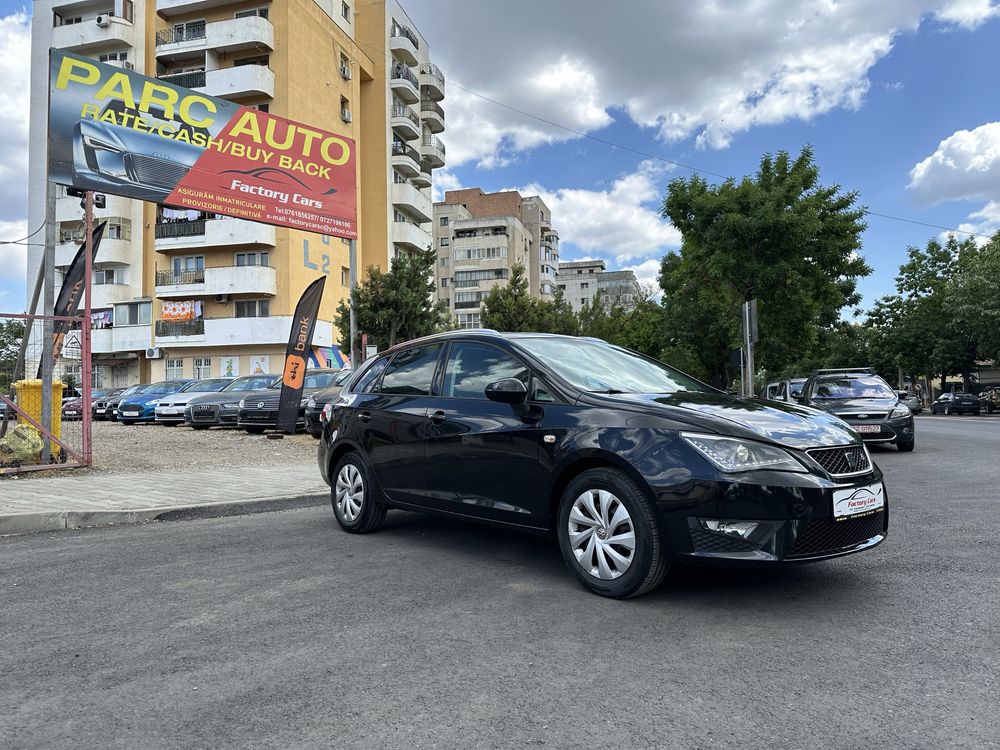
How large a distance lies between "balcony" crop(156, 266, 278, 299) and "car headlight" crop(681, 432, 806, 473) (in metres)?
36.8

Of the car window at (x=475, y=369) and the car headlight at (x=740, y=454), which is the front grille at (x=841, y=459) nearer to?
the car headlight at (x=740, y=454)

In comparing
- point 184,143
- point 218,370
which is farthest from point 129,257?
point 184,143

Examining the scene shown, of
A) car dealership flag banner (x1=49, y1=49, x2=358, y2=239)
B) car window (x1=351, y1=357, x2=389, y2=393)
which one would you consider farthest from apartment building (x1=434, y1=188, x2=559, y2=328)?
car window (x1=351, y1=357, x2=389, y2=393)

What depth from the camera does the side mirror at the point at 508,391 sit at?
457 centimetres

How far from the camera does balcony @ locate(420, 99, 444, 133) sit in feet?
176

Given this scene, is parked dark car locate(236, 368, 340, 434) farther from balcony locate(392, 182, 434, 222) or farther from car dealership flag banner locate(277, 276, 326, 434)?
balcony locate(392, 182, 434, 222)

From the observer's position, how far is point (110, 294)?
4134 centimetres

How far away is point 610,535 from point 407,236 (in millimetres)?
43818

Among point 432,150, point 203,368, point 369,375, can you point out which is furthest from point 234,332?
point 369,375

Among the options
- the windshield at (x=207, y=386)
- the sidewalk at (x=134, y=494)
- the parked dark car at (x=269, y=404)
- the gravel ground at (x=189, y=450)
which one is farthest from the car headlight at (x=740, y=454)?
the windshield at (x=207, y=386)

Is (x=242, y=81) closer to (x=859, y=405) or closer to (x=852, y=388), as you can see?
(x=852, y=388)

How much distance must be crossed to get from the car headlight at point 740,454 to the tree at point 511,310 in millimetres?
32012

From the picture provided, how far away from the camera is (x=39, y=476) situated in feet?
32.1

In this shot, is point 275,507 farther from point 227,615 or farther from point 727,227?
point 727,227
